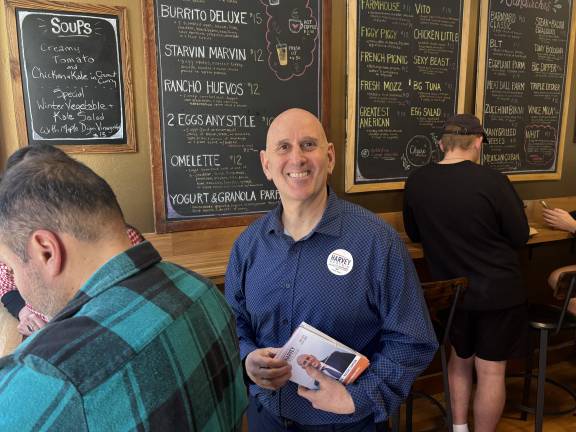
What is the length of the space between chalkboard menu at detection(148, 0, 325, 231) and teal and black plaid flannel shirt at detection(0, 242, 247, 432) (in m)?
1.41

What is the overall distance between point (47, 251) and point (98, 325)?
164mm

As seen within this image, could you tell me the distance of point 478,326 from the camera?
2205mm

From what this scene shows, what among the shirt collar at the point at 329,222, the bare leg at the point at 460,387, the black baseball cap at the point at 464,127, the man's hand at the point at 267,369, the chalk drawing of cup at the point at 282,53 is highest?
the chalk drawing of cup at the point at 282,53

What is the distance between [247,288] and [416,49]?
1929mm

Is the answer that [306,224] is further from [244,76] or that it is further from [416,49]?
[416,49]

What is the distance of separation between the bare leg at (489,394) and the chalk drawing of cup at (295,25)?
194 cm

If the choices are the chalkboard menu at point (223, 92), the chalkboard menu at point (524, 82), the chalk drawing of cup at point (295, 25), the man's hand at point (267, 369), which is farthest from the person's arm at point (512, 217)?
the man's hand at point (267, 369)

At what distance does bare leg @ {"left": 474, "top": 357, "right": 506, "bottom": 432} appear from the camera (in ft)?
7.28

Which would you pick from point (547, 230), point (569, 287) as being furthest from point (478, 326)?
point (547, 230)

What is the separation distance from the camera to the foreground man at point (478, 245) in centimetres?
208

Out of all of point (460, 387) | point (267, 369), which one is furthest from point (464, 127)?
point (267, 369)

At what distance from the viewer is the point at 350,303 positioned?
1.23 meters

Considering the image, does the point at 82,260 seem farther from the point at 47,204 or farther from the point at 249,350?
the point at 249,350

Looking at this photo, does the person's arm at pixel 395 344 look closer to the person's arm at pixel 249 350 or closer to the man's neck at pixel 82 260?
the person's arm at pixel 249 350
